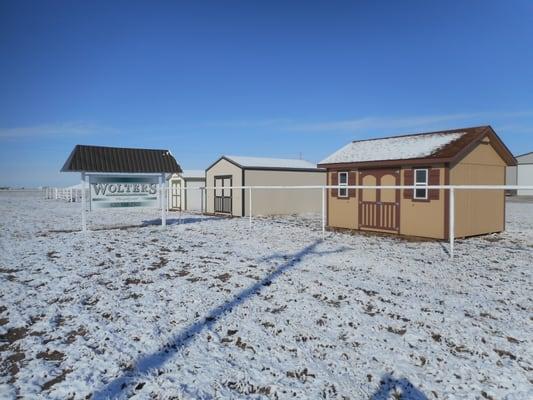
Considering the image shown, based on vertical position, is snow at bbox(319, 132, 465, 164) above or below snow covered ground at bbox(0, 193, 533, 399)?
above

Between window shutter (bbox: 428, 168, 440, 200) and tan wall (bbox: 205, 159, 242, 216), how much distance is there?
11410 millimetres

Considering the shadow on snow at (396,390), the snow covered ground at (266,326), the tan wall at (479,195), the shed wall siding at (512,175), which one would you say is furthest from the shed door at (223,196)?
the shed wall siding at (512,175)

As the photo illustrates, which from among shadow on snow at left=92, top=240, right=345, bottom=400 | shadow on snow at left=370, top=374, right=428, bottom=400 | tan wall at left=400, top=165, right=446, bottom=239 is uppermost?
tan wall at left=400, top=165, right=446, bottom=239

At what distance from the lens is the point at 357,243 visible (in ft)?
36.2

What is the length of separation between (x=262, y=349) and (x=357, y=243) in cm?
742

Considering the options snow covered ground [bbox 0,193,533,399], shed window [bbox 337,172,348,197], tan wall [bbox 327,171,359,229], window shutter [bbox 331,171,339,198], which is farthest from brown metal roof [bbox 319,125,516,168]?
snow covered ground [bbox 0,193,533,399]

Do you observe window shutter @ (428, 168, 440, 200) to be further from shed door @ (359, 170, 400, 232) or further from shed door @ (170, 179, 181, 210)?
shed door @ (170, 179, 181, 210)

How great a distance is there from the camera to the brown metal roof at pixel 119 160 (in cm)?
1380

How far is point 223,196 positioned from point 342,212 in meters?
9.80

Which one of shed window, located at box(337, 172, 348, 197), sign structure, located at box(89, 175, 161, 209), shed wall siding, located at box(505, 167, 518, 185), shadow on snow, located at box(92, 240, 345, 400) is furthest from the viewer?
shed wall siding, located at box(505, 167, 518, 185)

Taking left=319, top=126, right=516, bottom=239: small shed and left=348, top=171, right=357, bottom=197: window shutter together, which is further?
left=348, top=171, right=357, bottom=197: window shutter

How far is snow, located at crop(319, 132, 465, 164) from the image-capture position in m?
12.7

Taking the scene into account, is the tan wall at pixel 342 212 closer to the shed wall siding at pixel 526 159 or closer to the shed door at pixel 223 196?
the shed door at pixel 223 196

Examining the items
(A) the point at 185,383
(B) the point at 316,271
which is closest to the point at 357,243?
(B) the point at 316,271
